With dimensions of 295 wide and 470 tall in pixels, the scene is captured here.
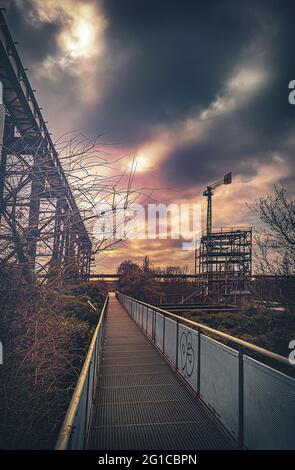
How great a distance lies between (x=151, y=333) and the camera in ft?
31.6

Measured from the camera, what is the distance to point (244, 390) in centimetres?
293

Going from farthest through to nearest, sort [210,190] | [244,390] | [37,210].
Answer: [210,190] < [37,210] < [244,390]

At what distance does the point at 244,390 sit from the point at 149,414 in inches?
70.1

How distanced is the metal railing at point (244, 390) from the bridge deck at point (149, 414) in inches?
9.4

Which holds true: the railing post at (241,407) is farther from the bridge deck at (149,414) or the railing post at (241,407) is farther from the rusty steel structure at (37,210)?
the rusty steel structure at (37,210)

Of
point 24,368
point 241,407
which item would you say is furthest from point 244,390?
point 24,368

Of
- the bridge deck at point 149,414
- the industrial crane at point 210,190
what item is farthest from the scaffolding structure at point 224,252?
the bridge deck at point 149,414

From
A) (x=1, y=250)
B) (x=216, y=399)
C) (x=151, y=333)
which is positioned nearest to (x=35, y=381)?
(x=1, y=250)

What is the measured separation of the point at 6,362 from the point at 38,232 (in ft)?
6.24

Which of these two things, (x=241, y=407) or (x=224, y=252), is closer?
(x=241, y=407)

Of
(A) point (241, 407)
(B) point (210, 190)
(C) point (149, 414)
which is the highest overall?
(B) point (210, 190)

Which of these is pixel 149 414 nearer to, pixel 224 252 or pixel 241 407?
pixel 241 407

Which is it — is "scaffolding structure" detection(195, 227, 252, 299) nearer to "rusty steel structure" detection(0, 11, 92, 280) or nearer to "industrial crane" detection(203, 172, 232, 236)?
"industrial crane" detection(203, 172, 232, 236)

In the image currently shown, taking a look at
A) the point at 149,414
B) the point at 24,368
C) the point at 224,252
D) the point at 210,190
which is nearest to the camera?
the point at 24,368
